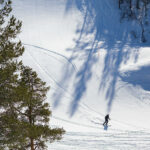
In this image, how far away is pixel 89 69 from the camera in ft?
84.5

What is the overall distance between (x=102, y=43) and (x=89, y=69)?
6595 millimetres

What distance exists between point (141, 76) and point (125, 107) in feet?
16.5

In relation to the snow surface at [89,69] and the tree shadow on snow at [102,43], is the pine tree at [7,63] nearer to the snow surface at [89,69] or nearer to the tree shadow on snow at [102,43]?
the snow surface at [89,69]

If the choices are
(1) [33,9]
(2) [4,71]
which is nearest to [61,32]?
(1) [33,9]

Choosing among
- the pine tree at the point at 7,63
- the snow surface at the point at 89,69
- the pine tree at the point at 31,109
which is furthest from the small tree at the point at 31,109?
the snow surface at the point at 89,69

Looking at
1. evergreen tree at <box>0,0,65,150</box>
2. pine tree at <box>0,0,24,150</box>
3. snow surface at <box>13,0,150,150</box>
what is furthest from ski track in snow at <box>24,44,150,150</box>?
pine tree at <box>0,0,24,150</box>

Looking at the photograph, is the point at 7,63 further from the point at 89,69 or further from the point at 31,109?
the point at 89,69

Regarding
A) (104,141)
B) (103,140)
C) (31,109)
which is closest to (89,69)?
(103,140)

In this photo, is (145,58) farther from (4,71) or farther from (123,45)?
(4,71)

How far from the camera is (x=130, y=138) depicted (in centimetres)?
1781

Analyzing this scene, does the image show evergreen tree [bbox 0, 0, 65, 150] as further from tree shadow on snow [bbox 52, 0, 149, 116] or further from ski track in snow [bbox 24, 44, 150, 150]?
tree shadow on snow [bbox 52, 0, 149, 116]

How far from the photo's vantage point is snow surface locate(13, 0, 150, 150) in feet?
61.5

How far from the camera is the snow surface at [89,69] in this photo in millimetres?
18750

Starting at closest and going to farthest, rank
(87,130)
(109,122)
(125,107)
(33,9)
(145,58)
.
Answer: (87,130)
(109,122)
(125,107)
(145,58)
(33,9)
